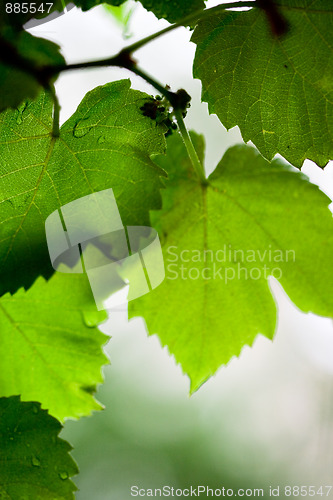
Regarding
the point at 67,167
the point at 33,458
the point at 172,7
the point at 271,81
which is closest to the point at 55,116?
the point at 67,167

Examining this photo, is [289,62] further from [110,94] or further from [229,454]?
[229,454]

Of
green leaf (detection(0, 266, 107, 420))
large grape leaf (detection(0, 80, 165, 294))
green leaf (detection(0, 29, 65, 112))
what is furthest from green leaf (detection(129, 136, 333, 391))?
green leaf (detection(0, 29, 65, 112))

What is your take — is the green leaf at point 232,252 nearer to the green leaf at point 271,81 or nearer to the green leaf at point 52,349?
the green leaf at point 52,349

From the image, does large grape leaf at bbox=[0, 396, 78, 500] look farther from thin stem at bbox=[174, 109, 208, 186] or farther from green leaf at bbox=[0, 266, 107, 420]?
thin stem at bbox=[174, 109, 208, 186]

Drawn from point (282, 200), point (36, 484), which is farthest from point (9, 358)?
point (282, 200)

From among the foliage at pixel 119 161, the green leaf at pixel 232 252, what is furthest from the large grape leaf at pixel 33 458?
the green leaf at pixel 232 252

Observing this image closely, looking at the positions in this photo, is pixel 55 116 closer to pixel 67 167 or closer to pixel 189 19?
pixel 67 167
